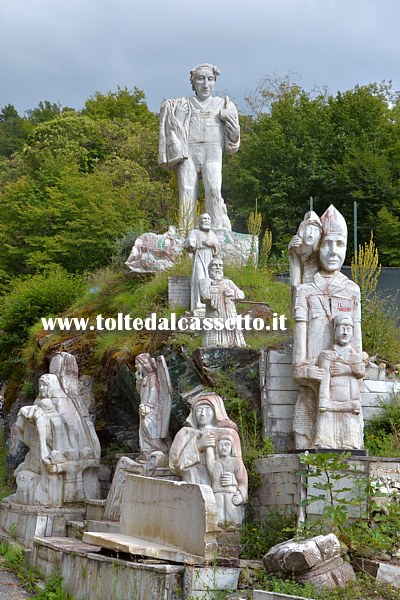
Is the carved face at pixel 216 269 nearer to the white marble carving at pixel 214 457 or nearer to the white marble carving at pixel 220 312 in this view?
the white marble carving at pixel 220 312

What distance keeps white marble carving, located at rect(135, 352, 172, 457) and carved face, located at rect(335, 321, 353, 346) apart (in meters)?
2.70

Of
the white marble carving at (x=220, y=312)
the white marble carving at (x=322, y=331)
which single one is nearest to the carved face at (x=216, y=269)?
the white marble carving at (x=220, y=312)

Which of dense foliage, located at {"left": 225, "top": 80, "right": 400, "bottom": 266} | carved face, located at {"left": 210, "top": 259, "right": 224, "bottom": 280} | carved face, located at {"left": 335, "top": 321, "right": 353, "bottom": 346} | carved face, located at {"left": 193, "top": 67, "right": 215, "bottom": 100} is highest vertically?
dense foliage, located at {"left": 225, "top": 80, "right": 400, "bottom": 266}

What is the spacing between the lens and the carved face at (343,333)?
33.5 feet

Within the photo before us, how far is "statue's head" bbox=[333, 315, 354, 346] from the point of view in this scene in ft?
33.5

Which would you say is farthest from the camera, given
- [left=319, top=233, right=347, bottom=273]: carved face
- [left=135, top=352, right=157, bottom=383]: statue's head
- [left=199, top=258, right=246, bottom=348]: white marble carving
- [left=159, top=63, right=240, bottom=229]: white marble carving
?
[left=159, top=63, right=240, bottom=229]: white marble carving

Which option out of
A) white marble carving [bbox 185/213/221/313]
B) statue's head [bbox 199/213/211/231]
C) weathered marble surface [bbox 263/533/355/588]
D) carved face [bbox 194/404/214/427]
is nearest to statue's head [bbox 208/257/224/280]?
white marble carving [bbox 185/213/221/313]

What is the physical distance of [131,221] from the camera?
28.0 m

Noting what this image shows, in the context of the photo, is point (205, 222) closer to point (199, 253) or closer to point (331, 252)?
point (199, 253)

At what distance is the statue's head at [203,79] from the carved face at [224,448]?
30.3 feet

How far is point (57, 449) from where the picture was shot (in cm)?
1262

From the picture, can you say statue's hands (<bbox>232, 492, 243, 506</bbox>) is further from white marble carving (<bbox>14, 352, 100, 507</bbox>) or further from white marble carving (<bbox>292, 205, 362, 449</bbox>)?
white marble carving (<bbox>14, 352, 100, 507</bbox>)

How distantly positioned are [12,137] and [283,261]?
99.9 ft

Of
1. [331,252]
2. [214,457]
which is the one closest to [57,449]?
[214,457]
